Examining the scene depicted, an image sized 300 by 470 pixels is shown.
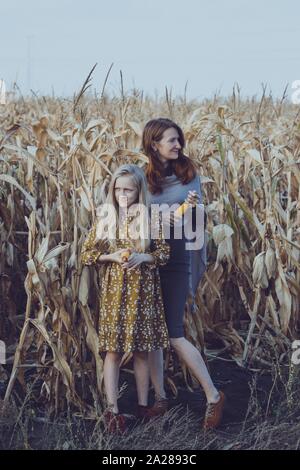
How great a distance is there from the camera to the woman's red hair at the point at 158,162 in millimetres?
3695

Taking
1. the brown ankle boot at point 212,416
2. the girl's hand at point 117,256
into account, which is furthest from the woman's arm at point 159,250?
the brown ankle boot at point 212,416

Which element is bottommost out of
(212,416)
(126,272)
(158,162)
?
(212,416)

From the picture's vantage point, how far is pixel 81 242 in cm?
379

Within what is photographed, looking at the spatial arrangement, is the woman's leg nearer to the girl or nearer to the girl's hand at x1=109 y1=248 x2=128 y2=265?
the girl

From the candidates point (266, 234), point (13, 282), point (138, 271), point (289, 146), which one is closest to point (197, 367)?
point (138, 271)

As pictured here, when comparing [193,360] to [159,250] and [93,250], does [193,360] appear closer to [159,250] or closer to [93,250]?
[159,250]

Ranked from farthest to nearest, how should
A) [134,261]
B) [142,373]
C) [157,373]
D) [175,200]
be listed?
1. [157,373]
2. [142,373]
3. [175,200]
4. [134,261]

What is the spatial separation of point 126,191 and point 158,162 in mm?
225

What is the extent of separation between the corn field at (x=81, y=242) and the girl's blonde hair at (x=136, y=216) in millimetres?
109

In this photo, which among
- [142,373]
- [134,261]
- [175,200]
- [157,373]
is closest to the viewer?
[134,261]

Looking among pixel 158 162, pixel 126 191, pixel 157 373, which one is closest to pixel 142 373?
pixel 157 373

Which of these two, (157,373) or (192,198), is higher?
(192,198)

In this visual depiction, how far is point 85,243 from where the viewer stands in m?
3.66

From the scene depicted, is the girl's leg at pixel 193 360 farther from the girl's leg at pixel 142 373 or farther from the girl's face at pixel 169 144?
the girl's face at pixel 169 144
